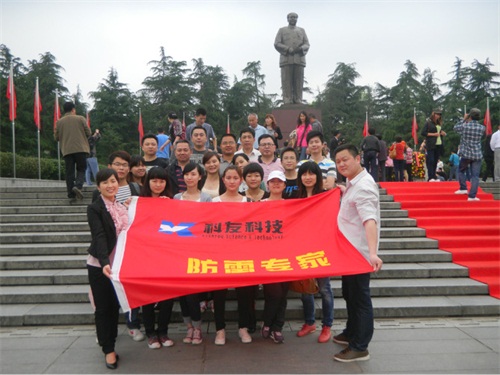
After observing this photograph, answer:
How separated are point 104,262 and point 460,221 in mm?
6194

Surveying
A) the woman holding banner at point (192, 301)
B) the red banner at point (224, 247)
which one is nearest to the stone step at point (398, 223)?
the red banner at point (224, 247)

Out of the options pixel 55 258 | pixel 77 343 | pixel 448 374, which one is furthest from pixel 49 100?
pixel 448 374

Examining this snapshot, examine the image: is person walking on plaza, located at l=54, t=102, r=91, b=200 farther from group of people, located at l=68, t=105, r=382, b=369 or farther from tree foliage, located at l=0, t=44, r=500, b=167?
tree foliage, located at l=0, t=44, r=500, b=167

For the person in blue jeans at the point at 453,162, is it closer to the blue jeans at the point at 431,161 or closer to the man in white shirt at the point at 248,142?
the blue jeans at the point at 431,161

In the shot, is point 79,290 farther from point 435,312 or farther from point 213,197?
point 435,312

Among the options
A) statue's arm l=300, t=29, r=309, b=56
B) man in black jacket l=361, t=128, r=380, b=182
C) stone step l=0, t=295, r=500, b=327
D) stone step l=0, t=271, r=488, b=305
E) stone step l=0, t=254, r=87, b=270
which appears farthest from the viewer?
statue's arm l=300, t=29, r=309, b=56

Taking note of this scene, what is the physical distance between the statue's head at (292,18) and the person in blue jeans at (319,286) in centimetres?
1072

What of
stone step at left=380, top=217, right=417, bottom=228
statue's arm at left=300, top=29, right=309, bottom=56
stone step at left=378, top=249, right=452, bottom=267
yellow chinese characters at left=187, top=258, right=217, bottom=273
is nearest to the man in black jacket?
stone step at left=380, top=217, right=417, bottom=228

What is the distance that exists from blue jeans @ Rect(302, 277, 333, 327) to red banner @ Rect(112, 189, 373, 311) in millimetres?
579

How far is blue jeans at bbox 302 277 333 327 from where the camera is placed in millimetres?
4277

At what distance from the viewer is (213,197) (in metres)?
4.85

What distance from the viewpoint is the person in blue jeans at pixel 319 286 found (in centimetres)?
429

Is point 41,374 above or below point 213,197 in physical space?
below

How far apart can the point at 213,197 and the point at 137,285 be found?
158 cm
